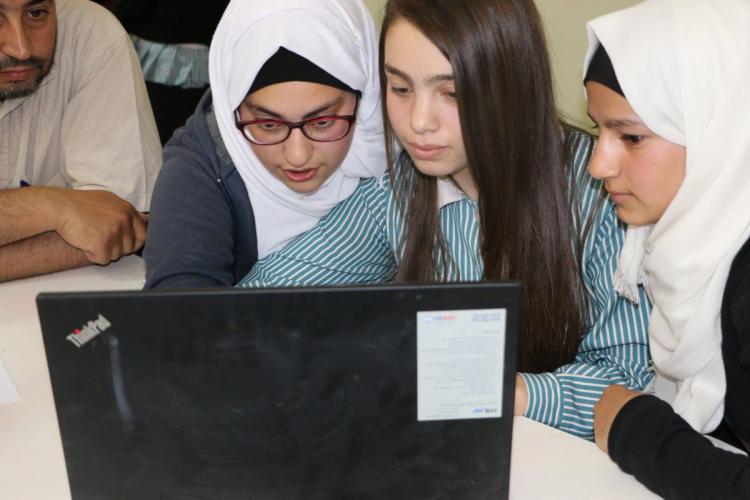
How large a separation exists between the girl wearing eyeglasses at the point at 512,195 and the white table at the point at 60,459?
133 millimetres

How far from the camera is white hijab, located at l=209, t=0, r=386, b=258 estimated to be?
1.44 m

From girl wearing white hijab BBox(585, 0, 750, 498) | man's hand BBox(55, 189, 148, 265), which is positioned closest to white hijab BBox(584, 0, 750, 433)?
girl wearing white hijab BBox(585, 0, 750, 498)

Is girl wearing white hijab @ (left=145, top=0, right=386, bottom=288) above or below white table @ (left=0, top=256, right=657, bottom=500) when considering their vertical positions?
above

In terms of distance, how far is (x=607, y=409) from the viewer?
1.17m

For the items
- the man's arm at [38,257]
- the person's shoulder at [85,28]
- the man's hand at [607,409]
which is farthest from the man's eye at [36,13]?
the man's hand at [607,409]

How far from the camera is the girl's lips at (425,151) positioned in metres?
1.36

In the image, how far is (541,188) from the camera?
1399 millimetres

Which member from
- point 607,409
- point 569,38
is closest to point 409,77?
point 607,409

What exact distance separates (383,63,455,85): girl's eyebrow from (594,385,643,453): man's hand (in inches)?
19.9

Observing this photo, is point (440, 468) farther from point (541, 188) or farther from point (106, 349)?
point (541, 188)

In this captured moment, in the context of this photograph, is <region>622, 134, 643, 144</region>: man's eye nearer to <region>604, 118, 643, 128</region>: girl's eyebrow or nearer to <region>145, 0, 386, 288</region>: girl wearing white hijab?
<region>604, 118, 643, 128</region>: girl's eyebrow

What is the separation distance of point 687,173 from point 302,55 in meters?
0.64

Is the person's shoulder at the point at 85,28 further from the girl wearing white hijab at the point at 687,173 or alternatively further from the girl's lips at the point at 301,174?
the girl wearing white hijab at the point at 687,173

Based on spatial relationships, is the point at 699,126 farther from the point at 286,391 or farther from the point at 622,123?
the point at 286,391
